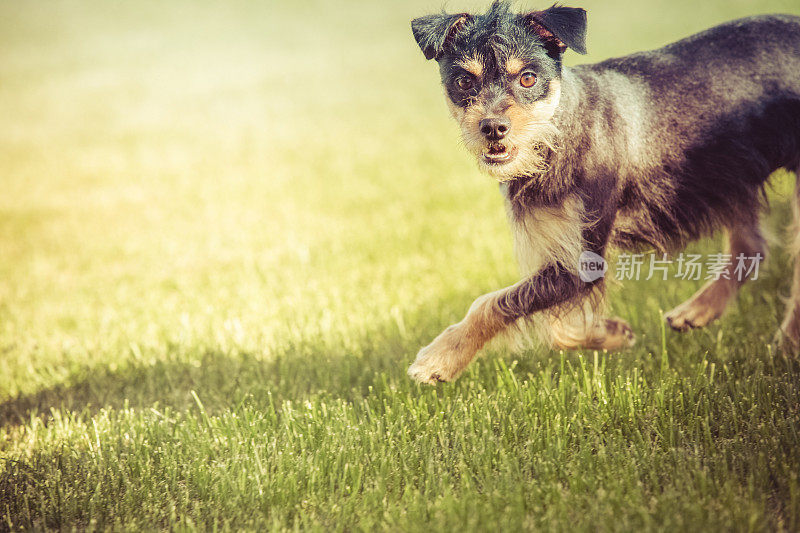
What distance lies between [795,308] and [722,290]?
1.29 feet

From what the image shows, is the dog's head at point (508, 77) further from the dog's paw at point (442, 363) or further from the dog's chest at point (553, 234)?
the dog's paw at point (442, 363)

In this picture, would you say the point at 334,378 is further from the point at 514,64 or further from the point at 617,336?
the point at 514,64

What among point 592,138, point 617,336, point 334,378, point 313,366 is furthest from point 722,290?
point 313,366

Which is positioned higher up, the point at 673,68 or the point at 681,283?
the point at 673,68

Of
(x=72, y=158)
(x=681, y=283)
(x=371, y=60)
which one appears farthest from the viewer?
(x=371, y=60)

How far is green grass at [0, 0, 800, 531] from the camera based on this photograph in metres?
2.80

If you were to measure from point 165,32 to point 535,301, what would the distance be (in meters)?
17.6

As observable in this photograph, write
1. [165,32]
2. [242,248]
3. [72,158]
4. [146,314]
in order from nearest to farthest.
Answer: [146,314]
[242,248]
[72,158]
[165,32]

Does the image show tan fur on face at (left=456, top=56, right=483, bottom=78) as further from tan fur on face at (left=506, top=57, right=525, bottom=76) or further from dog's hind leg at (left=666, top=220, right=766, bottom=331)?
dog's hind leg at (left=666, top=220, right=766, bottom=331)

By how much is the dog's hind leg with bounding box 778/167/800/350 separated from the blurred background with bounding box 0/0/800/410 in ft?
2.45

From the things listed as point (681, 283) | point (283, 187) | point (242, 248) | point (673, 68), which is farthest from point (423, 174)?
point (673, 68)

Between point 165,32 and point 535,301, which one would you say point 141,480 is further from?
point 165,32

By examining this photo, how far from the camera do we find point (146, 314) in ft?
17.9

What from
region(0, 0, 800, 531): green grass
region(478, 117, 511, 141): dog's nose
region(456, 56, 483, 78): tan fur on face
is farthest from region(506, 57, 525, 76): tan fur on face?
region(0, 0, 800, 531): green grass
